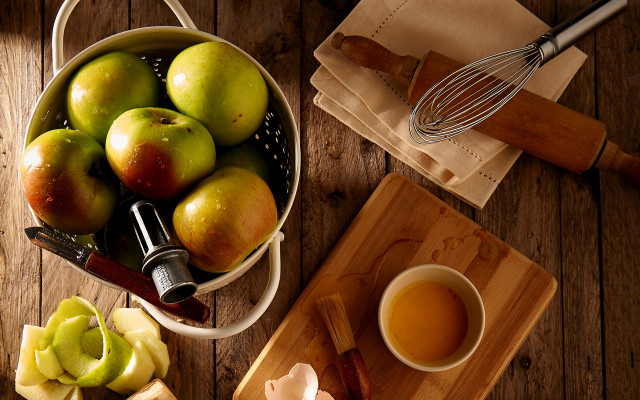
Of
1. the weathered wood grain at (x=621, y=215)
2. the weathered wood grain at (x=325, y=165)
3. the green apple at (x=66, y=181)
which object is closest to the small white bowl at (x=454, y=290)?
the weathered wood grain at (x=325, y=165)

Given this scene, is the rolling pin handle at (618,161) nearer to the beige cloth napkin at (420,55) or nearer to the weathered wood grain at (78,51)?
the beige cloth napkin at (420,55)

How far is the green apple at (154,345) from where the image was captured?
0.67 m

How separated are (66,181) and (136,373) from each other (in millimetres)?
276

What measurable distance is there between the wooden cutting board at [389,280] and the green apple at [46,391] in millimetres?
206

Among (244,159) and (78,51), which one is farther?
(78,51)

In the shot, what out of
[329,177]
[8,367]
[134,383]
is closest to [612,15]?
[329,177]

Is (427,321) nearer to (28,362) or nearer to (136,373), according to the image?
(136,373)

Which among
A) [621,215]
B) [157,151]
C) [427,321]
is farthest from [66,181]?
[621,215]

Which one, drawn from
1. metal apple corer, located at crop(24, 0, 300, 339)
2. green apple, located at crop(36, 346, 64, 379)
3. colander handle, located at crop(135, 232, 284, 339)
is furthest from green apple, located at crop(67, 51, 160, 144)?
green apple, located at crop(36, 346, 64, 379)

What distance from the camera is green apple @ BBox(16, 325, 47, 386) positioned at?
2.13 feet

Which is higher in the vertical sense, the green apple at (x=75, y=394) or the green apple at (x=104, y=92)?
the green apple at (x=104, y=92)

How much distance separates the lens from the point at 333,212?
28.6 inches

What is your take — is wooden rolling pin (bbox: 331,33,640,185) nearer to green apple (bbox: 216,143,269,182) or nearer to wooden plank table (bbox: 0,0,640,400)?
wooden plank table (bbox: 0,0,640,400)

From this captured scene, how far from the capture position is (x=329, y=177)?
73 cm
